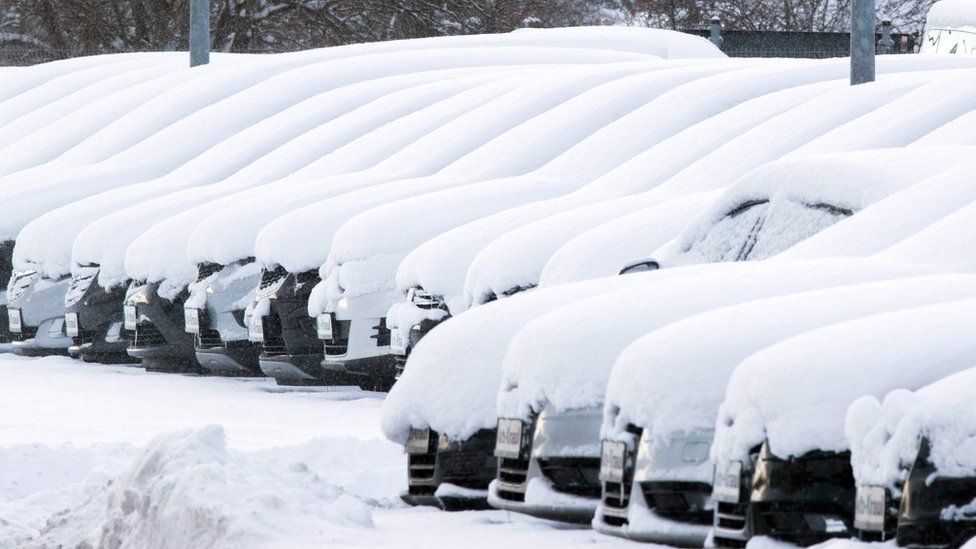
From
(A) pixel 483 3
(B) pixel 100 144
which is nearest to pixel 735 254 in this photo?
(B) pixel 100 144

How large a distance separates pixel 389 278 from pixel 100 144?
760 centimetres

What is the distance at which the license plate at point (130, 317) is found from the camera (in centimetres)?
1398

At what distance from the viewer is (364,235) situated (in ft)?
40.2

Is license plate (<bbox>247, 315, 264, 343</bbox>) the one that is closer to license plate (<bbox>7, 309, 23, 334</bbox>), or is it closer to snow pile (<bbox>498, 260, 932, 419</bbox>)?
license plate (<bbox>7, 309, 23, 334</bbox>)

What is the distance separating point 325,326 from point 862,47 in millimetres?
4115

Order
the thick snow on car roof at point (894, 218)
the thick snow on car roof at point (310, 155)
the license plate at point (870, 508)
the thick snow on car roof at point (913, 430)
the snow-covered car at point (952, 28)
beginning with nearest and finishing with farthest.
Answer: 1. the thick snow on car roof at point (913, 430)
2. the license plate at point (870, 508)
3. the thick snow on car roof at point (894, 218)
4. the thick snow on car roof at point (310, 155)
5. the snow-covered car at point (952, 28)

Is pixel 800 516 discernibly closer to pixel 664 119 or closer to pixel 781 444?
pixel 781 444

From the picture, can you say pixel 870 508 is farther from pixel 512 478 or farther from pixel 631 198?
pixel 631 198

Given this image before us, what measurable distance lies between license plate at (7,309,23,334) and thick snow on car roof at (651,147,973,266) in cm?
746

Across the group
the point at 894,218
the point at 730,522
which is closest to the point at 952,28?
the point at 894,218

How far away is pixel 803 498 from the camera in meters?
5.70

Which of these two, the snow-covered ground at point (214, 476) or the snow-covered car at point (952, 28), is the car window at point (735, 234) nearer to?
the snow-covered ground at point (214, 476)

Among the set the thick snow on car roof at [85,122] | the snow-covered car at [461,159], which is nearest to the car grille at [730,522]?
the snow-covered car at [461,159]

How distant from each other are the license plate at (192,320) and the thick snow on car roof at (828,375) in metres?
7.90
